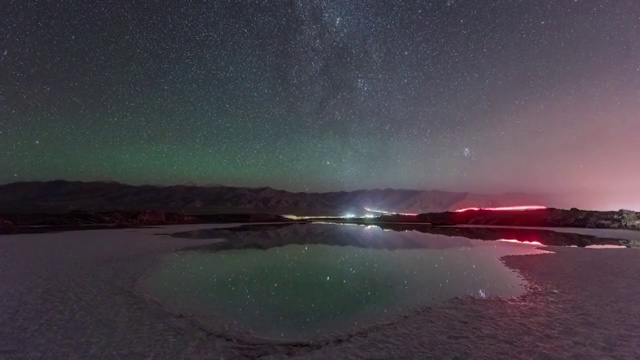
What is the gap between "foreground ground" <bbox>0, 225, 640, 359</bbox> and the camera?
835 cm

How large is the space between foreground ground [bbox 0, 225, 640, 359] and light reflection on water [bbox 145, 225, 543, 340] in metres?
0.97

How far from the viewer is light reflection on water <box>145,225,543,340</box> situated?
11.1 metres

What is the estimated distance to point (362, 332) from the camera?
9.73 metres

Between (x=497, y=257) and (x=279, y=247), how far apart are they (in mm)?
15666

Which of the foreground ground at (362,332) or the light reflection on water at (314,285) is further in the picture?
the light reflection on water at (314,285)

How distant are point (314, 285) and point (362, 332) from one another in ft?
19.9

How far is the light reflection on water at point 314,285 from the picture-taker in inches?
438

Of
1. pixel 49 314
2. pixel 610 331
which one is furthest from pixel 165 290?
pixel 610 331

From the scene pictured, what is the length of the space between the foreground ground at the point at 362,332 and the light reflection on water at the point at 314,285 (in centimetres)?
97

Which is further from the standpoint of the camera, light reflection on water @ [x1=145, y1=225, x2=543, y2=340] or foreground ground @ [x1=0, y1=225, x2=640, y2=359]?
light reflection on water @ [x1=145, y1=225, x2=543, y2=340]

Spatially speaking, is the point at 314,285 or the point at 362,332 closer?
the point at 362,332

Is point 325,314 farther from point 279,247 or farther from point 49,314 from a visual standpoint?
point 279,247

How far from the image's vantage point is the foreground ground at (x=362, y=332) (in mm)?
8352

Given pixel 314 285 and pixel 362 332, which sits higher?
pixel 362 332
